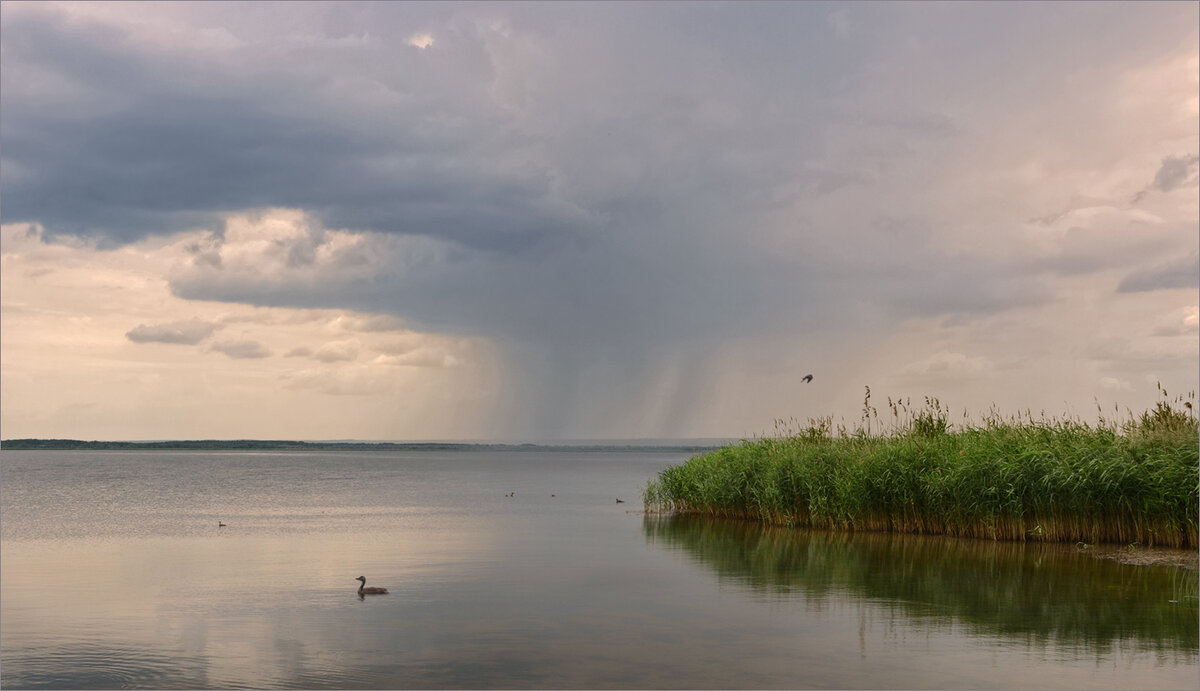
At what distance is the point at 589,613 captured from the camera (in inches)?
711

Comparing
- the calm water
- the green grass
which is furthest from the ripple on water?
the green grass

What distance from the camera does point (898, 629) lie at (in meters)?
16.0

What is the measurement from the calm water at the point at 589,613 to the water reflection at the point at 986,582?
0.27 feet

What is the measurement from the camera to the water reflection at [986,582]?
52.2 feet

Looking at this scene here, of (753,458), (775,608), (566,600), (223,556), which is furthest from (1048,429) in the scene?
(223,556)

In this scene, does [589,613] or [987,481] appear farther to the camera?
[987,481]

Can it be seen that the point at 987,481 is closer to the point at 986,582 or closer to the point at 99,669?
the point at 986,582

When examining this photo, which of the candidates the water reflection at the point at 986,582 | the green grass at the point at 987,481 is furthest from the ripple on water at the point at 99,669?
the green grass at the point at 987,481

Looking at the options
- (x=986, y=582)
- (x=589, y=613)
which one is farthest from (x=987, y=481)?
(x=589, y=613)

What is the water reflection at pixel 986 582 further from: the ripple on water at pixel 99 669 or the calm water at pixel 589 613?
the ripple on water at pixel 99 669

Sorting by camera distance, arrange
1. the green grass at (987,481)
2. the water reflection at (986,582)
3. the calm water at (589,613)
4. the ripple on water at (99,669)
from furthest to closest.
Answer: the green grass at (987,481)
the water reflection at (986,582)
the calm water at (589,613)
the ripple on water at (99,669)

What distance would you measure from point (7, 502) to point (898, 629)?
52.1m

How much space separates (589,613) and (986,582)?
28.6 feet

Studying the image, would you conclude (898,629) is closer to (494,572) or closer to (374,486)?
(494,572)
